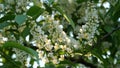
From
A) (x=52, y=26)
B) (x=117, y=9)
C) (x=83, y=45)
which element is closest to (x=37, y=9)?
(x=52, y=26)

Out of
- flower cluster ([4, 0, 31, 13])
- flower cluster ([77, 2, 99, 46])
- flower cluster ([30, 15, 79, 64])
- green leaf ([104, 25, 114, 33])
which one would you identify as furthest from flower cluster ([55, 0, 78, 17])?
flower cluster ([30, 15, 79, 64])

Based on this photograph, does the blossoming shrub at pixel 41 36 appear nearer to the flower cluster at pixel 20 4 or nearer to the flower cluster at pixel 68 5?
the flower cluster at pixel 20 4

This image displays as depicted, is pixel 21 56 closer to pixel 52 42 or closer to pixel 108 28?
pixel 52 42

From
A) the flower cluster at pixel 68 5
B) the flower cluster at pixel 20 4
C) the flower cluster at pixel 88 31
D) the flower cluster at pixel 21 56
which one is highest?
the flower cluster at pixel 68 5

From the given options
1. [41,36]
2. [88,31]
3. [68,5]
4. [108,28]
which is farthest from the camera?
[68,5]

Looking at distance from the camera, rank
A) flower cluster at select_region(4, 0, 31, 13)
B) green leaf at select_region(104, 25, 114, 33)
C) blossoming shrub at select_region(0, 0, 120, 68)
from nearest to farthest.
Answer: blossoming shrub at select_region(0, 0, 120, 68) → flower cluster at select_region(4, 0, 31, 13) → green leaf at select_region(104, 25, 114, 33)

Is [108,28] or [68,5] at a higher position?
[68,5]

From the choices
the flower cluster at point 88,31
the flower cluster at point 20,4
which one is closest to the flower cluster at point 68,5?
the flower cluster at point 20,4

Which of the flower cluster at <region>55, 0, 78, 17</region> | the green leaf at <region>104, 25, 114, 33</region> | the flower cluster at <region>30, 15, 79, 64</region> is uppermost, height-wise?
the flower cluster at <region>55, 0, 78, 17</region>

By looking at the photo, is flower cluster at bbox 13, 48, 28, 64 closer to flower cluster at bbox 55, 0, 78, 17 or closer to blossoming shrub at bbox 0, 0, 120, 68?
blossoming shrub at bbox 0, 0, 120, 68

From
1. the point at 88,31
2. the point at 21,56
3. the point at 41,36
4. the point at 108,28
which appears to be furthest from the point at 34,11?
the point at 108,28

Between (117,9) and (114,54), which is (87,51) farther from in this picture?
(114,54)

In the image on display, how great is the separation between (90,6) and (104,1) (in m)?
0.68

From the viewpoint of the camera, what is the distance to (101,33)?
10.1ft
